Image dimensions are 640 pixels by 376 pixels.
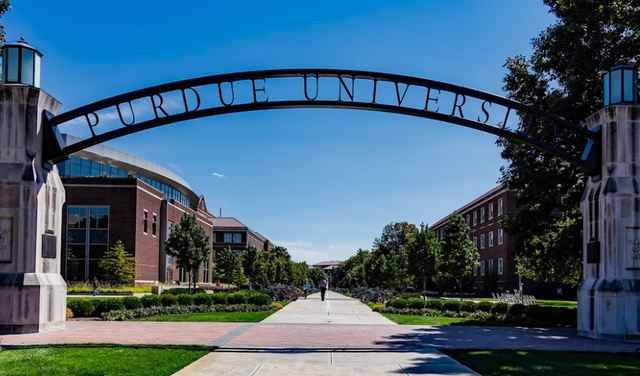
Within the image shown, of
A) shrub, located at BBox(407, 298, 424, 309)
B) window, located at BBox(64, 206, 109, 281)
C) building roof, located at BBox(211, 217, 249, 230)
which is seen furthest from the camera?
building roof, located at BBox(211, 217, 249, 230)

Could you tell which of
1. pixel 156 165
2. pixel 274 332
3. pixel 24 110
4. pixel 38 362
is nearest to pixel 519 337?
pixel 274 332

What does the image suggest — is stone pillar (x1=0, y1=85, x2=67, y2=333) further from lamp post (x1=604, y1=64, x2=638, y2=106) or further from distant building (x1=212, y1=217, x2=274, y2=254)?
distant building (x1=212, y1=217, x2=274, y2=254)

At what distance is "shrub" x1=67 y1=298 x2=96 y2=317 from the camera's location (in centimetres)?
1953

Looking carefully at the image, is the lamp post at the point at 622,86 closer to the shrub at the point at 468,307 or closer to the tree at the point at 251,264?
the shrub at the point at 468,307

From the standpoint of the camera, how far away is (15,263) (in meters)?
13.9

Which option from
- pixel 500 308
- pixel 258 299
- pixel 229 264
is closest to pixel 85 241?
pixel 229 264

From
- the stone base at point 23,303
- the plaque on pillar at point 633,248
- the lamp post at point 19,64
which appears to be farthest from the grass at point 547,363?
the lamp post at point 19,64

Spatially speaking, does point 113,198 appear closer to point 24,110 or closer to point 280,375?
point 24,110

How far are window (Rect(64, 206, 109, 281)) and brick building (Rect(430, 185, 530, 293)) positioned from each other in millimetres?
27680

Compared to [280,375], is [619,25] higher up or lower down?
higher up

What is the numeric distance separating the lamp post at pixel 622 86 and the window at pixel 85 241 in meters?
40.9

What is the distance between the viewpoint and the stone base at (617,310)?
14.2m

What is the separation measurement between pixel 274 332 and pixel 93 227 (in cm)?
3663

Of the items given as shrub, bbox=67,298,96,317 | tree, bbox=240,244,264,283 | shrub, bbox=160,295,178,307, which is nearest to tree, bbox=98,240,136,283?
tree, bbox=240,244,264,283
